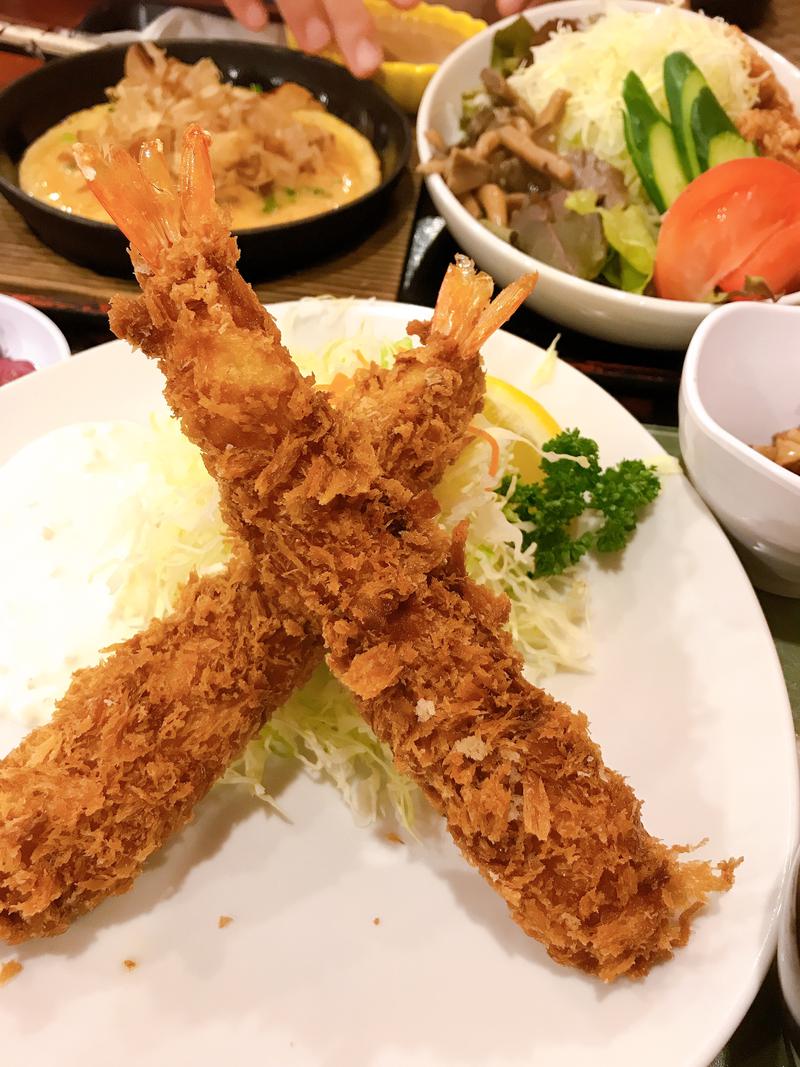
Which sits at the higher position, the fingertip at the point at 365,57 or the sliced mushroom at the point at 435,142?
the fingertip at the point at 365,57

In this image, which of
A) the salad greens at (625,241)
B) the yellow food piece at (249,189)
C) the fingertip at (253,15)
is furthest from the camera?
the fingertip at (253,15)

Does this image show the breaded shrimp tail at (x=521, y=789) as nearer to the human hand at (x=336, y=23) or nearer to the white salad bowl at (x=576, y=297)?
the white salad bowl at (x=576, y=297)

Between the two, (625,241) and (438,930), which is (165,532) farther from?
(625,241)

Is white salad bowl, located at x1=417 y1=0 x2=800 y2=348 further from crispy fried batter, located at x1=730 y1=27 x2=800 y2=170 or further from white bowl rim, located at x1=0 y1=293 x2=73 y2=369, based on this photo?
white bowl rim, located at x1=0 y1=293 x2=73 y2=369

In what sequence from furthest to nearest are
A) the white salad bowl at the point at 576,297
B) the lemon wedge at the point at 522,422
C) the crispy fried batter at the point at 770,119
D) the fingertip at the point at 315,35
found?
the fingertip at the point at 315,35 → the crispy fried batter at the point at 770,119 → the white salad bowl at the point at 576,297 → the lemon wedge at the point at 522,422

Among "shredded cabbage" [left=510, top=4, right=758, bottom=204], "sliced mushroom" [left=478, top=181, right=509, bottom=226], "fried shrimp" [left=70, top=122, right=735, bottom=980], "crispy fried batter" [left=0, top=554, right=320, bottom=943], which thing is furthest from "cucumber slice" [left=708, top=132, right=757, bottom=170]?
"crispy fried batter" [left=0, top=554, right=320, bottom=943]

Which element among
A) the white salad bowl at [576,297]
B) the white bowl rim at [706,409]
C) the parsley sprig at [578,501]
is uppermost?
Result: the white bowl rim at [706,409]

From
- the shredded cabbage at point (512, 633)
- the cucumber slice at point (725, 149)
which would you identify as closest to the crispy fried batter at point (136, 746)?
the shredded cabbage at point (512, 633)

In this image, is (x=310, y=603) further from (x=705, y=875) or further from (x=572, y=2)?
(x=572, y=2)
